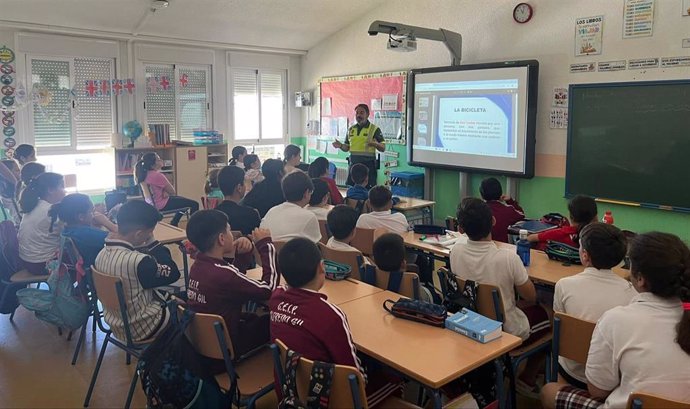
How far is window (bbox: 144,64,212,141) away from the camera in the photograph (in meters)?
8.06

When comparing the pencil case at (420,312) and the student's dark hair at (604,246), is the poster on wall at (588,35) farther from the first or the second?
the pencil case at (420,312)

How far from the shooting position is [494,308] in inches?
103

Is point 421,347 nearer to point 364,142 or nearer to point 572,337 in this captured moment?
point 572,337

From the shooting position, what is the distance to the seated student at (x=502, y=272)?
274 cm

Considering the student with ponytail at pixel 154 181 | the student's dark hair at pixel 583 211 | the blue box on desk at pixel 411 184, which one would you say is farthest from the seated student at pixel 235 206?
the blue box on desk at pixel 411 184

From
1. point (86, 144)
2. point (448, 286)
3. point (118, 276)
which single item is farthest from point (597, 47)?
point (86, 144)

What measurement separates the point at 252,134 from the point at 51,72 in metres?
3.17

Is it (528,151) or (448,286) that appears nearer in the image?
(448,286)

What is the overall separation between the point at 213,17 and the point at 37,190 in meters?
4.27

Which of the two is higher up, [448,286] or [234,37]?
[234,37]

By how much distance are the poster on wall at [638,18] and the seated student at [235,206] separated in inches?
Result: 156

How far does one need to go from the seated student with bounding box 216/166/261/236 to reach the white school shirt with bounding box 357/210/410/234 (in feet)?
2.63

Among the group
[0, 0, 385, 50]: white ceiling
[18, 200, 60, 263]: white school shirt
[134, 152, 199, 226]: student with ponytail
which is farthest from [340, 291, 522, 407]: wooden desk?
[0, 0, 385, 50]: white ceiling

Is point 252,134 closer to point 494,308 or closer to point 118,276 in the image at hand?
point 118,276
